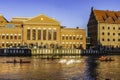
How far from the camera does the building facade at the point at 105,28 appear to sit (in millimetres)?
177750

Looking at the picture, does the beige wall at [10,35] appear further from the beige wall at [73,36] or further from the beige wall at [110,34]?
the beige wall at [110,34]

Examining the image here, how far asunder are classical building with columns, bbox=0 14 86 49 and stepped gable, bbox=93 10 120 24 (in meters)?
16.5

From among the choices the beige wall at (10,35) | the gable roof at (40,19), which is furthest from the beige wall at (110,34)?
the beige wall at (10,35)

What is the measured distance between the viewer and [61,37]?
571 ft

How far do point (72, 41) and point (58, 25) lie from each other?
10.9m

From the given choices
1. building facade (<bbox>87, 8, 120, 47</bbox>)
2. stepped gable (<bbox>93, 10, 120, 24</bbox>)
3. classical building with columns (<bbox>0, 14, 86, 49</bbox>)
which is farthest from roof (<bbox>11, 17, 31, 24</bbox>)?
stepped gable (<bbox>93, 10, 120, 24</bbox>)

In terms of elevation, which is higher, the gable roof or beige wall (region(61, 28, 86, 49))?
the gable roof

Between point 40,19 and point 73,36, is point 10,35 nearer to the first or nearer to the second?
point 40,19

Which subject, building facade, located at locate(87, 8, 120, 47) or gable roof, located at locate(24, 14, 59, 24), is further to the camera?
building facade, located at locate(87, 8, 120, 47)

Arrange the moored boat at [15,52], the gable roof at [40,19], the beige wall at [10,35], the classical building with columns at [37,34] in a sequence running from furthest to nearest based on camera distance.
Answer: the gable roof at [40,19] < the classical building with columns at [37,34] < the beige wall at [10,35] < the moored boat at [15,52]

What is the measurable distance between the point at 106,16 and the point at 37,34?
3762 centimetres

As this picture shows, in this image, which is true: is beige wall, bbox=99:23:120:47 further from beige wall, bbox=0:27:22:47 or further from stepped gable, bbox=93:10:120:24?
beige wall, bbox=0:27:22:47

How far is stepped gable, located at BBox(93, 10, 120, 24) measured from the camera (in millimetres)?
179500

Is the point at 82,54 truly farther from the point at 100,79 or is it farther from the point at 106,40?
the point at 100,79
